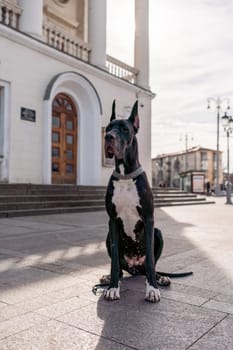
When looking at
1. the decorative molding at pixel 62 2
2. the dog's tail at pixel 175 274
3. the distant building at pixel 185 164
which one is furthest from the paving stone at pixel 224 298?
the distant building at pixel 185 164

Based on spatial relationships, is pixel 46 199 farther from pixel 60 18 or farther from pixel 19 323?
pixel 60 18

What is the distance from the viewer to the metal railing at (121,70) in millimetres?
19672

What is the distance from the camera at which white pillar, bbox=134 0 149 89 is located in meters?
20.8

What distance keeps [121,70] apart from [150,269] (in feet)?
60.1

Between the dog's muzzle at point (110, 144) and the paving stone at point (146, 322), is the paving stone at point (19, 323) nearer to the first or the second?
the paving stone at point (146, 322)

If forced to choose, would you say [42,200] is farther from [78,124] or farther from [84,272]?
[84,272]

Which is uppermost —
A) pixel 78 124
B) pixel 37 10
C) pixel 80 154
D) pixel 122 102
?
pixel 37 10

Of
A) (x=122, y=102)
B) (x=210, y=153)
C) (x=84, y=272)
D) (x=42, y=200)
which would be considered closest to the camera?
(x=84, y=272)

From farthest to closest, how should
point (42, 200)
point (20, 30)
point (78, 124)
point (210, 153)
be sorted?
point (210, 153)
point (78, 124)
point (20, 30)
point (42, 200)

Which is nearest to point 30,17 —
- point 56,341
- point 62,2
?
point 62,2

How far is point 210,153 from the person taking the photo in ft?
303

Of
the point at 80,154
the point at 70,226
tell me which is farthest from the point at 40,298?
the point at 80,154

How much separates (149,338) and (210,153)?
9318 centimetres

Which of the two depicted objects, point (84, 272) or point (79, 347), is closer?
point (79, 347)
